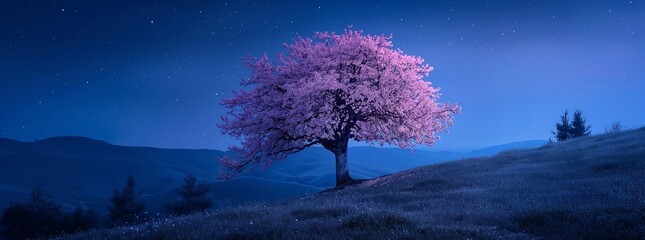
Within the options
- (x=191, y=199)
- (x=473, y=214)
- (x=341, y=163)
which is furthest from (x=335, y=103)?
(x=191, y=199)

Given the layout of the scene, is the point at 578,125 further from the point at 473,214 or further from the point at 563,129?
the point at 473,214

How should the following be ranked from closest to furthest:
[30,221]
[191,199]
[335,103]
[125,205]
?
[335,103], [30,221], [125,205], [191,199]

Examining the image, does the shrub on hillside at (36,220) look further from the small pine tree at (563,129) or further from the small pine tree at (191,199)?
the small pine tree at (563,129)

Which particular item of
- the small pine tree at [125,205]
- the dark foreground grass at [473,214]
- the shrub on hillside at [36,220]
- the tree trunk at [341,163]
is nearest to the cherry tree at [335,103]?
the tree trunk at [341,163]

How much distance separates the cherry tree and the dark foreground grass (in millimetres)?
7626

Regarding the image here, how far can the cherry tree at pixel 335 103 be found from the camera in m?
29.8

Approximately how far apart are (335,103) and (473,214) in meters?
18.4

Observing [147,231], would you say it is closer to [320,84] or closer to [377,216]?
[377,216]

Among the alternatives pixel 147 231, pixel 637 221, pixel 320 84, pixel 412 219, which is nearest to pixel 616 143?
pixel 320 84

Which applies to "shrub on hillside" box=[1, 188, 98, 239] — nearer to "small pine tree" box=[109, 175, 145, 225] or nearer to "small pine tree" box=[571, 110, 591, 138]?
"small pine tree" box=[109, 175, 145, 225]

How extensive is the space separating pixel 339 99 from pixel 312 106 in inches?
98.4

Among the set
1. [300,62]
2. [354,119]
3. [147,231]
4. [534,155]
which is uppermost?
[300,62]

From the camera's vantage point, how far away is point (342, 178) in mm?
33375

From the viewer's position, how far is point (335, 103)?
101 ft
